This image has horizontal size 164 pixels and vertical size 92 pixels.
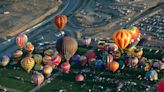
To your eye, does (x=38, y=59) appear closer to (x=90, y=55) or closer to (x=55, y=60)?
(x=55, y=60)

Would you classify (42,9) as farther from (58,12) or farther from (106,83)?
(106,83)

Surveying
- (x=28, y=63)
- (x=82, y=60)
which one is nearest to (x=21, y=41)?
(x=28, y=63)

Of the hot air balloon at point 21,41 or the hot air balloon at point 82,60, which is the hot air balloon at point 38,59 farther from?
the hot air balloon at point 21,41

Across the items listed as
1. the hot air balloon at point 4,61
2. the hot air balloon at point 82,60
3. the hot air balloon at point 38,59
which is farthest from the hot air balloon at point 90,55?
the hot air balloon at point 4,61

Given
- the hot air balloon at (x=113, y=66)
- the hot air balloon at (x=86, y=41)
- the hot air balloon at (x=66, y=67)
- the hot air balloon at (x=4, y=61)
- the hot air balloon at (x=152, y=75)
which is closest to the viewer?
the hot air balloon at (x=152, y=75)

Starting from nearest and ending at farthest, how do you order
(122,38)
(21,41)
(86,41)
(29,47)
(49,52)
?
1. (122,38)
2. (49,52)
3. (29,47)
4. (21,41)
5. (86,41)

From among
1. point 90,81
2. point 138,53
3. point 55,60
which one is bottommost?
point 90,81
